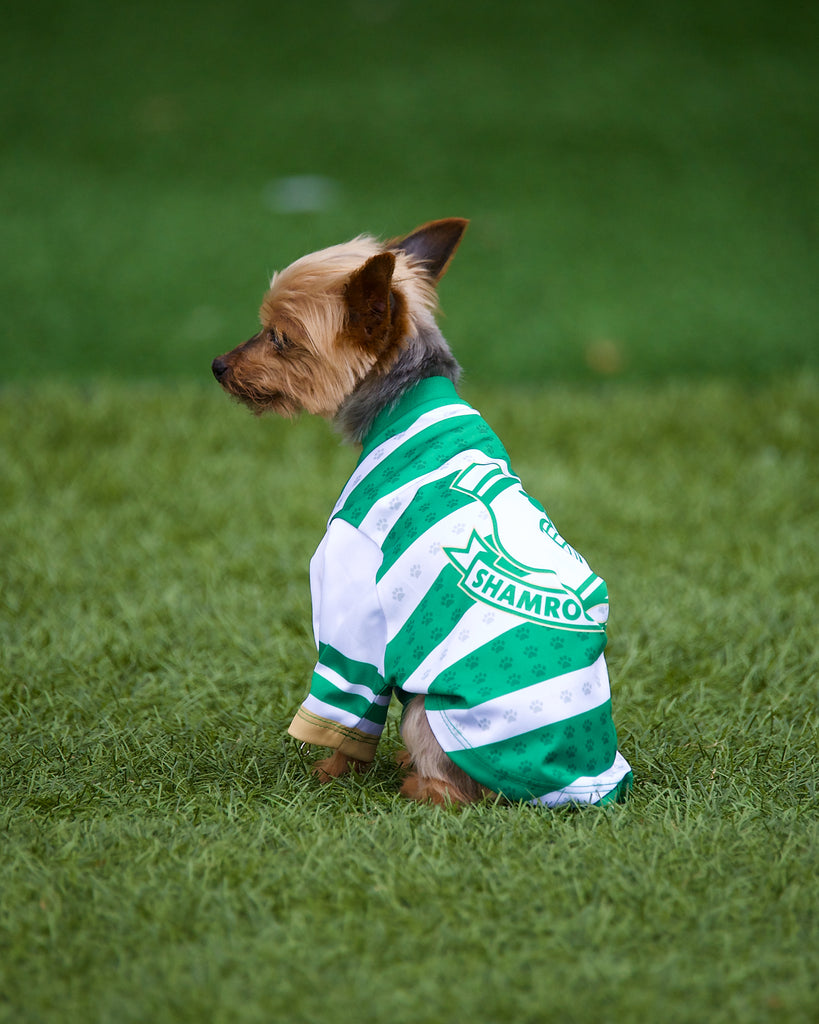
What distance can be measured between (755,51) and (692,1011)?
576 inches

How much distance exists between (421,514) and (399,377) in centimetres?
47

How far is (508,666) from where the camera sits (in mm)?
2633

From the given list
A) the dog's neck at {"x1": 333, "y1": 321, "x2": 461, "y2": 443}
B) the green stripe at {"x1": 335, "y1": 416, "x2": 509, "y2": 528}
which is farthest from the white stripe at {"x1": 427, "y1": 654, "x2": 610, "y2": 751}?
the dog's neck at {"x1": 333, "y1": 321, "x2": 461, "y2": 443}

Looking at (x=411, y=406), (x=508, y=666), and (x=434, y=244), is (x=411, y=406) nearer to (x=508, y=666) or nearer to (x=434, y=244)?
(x=434, y=244)

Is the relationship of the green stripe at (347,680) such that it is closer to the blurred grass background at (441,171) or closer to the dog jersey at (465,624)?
the dog jersey at (465,624)

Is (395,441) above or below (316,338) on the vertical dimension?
below

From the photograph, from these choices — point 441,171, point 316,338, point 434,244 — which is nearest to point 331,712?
point 316,338

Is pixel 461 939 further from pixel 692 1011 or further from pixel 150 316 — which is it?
pixel 150 316

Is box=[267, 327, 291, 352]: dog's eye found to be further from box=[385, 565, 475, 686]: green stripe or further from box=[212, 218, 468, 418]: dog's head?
box=[385, 565, 475, 686]: green stripe

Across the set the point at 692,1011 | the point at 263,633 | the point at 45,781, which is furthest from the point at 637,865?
the point at 263,633

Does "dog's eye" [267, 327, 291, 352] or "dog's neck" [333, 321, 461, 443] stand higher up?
"dog's eye" [267, 327, 291, 352]


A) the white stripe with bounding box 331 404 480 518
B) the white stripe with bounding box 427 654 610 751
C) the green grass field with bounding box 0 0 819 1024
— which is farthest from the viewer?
the white stripe with bounding box 331 404 480 518

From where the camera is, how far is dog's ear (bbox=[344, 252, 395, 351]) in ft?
9.16

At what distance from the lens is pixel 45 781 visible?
9.87 feet
